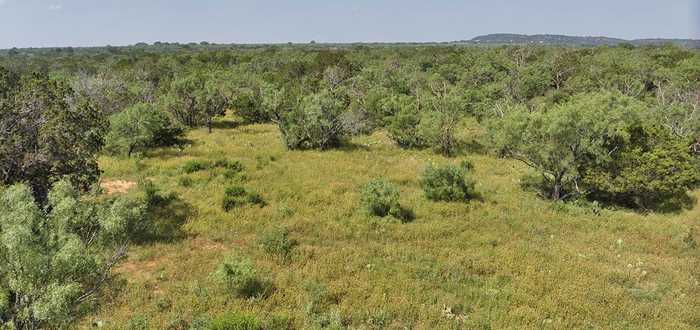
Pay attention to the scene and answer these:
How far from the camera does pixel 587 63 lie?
56938 millimetres

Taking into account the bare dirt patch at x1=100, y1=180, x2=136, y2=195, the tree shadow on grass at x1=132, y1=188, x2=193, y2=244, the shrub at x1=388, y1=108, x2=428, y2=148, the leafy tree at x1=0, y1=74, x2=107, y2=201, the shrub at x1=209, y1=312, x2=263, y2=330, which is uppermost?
the leafy tree at x1=0, y1=74, x2=107, y2=201

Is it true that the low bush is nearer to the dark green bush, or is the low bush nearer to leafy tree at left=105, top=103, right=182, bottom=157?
the dark green bush

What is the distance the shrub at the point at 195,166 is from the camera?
76.4 ft

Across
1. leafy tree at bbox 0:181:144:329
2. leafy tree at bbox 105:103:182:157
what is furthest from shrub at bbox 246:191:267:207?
leafy tree at bbox 105:103:182:157

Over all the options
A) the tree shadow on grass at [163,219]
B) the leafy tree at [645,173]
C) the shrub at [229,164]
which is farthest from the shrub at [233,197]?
the leafy tree at [645,173]

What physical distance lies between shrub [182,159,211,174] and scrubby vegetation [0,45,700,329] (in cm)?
10

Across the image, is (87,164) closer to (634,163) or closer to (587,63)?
(634,163)

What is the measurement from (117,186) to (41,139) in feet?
24.9

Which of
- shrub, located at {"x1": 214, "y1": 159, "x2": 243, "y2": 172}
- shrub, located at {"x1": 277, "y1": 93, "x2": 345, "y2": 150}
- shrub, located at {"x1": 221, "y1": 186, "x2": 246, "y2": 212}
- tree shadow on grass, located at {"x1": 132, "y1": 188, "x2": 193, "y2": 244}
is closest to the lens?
tree shadow on grass, located at {"x1": 132, "y1": 188, "x2": 193, "y2": 244}

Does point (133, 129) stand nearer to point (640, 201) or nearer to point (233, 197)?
point (233, 197)

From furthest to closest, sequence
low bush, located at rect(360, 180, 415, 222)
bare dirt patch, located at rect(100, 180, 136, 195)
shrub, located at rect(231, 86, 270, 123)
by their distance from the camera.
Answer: shrub, located at rect(231, 86, 270, 123) → bare dirt patch, located at rect(100, 180, 136, 195) → low bush, located at rect(360, 180, 415, 222)

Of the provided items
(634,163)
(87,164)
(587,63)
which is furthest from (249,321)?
(587,63)

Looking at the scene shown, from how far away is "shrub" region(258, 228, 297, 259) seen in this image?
14570mm

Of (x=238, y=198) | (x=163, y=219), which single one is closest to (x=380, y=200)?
(x=238, y=198)
